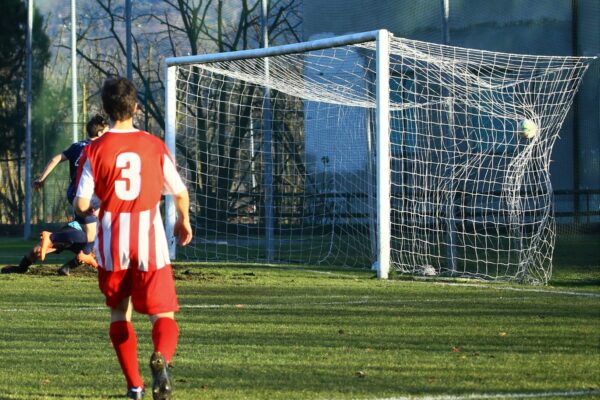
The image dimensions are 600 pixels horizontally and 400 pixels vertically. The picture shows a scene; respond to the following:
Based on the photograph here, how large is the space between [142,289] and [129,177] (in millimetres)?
578

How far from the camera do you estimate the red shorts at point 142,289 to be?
5.87 metres

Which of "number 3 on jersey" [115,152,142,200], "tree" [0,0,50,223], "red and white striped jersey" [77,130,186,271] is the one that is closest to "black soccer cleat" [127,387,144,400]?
"red and white striped jersey" [77,130,186,271]

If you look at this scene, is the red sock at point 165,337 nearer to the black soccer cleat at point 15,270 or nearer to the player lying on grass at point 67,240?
the player lying on grass at point 67,240

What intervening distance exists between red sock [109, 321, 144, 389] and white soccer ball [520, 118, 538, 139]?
876 centimetres

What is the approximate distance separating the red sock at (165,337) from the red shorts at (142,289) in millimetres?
64

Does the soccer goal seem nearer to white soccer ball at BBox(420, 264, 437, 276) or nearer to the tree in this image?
white soccer ball at BBox(420, 264, 437, 276)

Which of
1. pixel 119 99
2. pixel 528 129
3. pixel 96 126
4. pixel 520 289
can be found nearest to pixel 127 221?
pixel 119 99

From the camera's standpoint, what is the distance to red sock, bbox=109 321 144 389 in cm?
575

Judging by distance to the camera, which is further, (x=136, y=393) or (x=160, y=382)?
(x=136, y=393)

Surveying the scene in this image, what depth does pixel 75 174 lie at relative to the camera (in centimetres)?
1324

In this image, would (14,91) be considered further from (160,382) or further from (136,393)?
(160,382)

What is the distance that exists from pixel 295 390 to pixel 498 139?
1121cm

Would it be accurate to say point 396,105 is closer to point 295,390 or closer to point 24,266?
point 24,266

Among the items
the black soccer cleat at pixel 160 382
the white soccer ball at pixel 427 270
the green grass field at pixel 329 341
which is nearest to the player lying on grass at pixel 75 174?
the green grass field at pixel 329 341
